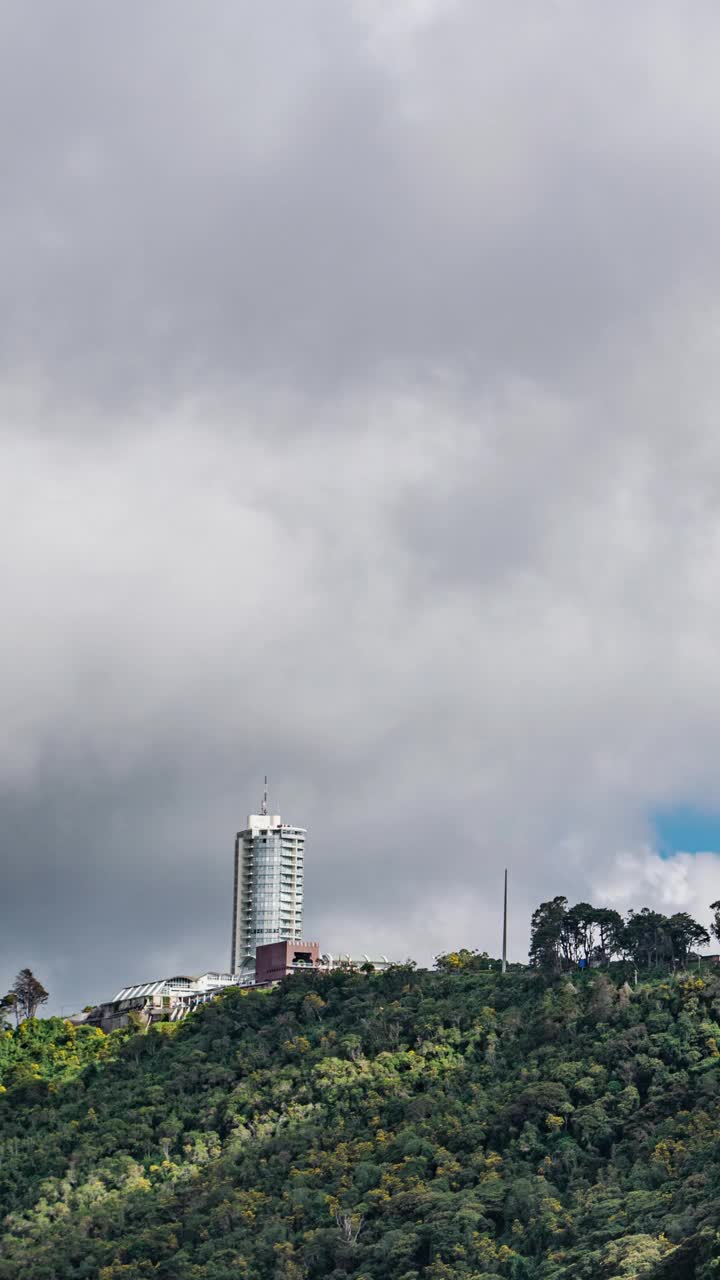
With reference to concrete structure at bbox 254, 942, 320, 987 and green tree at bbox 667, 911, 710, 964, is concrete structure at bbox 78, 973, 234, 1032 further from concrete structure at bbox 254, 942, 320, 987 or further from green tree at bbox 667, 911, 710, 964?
green tree at bbox 667, 911, 710, 964

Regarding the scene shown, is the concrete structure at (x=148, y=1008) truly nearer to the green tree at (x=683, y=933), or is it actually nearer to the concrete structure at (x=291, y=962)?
the concrete structure at (x=291, y=962)

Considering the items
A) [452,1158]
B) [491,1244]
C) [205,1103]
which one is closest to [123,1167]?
[205,1103]

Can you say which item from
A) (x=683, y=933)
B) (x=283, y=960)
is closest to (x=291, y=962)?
(x=283, y=960)

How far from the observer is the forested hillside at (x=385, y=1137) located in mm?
114062

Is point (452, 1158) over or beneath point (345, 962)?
beneath

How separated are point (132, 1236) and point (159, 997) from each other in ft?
188

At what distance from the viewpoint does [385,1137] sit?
134 meters

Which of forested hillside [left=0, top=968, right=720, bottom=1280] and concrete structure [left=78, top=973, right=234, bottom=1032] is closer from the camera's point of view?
forested hillside [left=0, top=968, right=720, bottom=1280]

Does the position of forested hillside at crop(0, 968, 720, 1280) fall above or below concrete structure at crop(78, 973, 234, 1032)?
below

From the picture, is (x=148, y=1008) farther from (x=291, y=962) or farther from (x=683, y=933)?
(x=683, y=933)

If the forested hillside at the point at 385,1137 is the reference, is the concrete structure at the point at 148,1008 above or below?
above

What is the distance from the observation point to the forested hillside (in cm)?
11406

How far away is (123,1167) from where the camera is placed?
14275 centimetres

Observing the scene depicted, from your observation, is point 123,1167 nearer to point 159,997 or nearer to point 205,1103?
point 205,1103
